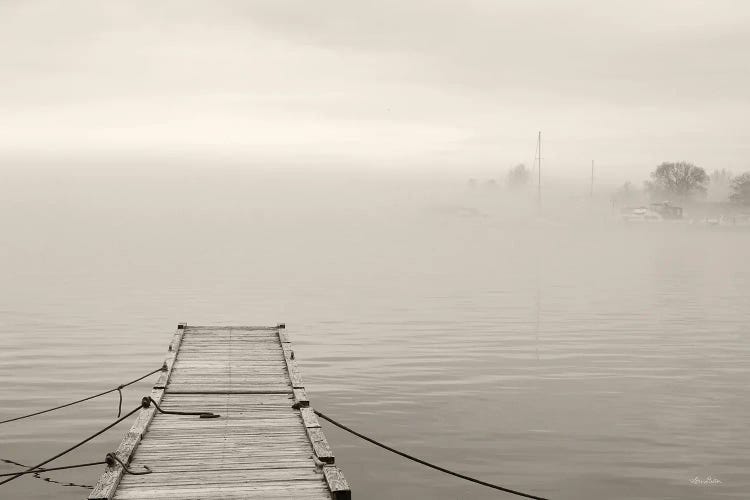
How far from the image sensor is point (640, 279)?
305 feet

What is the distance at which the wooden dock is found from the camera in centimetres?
1220

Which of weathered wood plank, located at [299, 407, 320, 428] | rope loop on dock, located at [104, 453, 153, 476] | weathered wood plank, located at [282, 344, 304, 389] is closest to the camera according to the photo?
rope loop on dock, located at [104, 453, 153, 476]

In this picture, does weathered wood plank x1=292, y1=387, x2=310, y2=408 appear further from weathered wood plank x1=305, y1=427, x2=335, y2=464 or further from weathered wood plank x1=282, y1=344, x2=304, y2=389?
weathered wood plank x1=305, y1=427, x2=335, y2=464

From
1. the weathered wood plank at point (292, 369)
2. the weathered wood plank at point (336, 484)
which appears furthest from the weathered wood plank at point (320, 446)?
the weathered wood plank at point (292, 369)

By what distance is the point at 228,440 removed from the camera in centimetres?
1484

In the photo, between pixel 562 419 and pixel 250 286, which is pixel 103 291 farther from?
pixel 562 419

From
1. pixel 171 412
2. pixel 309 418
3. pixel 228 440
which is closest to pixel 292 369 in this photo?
pixel 171 412

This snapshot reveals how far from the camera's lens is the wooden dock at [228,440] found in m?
12.2

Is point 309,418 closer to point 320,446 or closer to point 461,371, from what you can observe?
point 320,446

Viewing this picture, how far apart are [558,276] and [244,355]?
3219 inches
